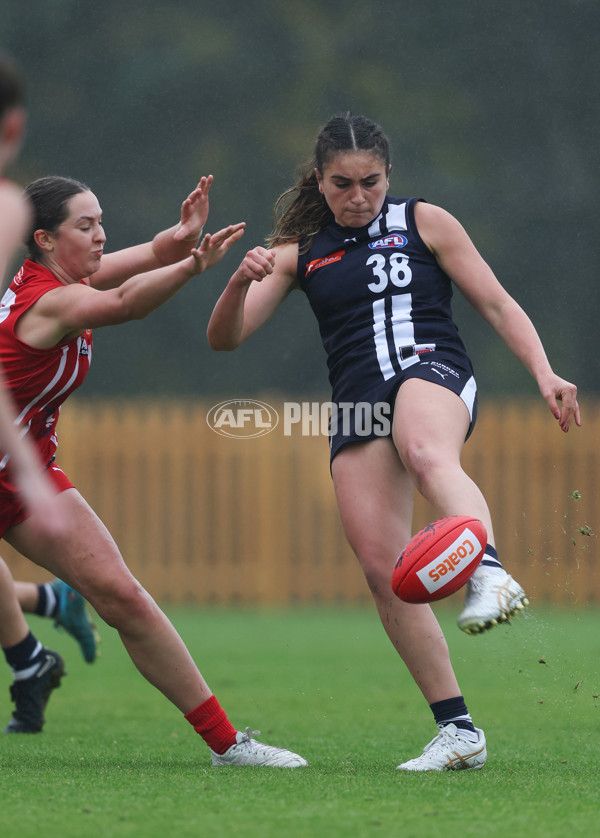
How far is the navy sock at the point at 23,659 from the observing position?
519 centimetres

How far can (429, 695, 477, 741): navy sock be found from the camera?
4164 mm

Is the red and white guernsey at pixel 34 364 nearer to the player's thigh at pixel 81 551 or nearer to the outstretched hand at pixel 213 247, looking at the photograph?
the player's thigh at pixel 81 551

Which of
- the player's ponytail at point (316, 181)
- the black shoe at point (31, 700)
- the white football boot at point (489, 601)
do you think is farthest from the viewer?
the black shoe at point (31, 700)

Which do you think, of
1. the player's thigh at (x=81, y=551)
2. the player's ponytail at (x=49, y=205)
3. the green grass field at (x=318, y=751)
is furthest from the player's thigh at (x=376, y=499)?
the player's ponytail at (x=49, y=205)

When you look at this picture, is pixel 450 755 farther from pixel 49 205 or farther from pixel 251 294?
pixel 49 205

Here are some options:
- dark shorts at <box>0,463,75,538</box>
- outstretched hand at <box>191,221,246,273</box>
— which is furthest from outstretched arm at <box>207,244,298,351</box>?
dark shorts at <box>0,463,75,538</box>

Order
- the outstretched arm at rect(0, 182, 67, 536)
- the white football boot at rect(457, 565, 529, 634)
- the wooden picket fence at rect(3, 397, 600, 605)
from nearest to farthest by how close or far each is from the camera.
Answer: the outstretched arm at rect(0, 182, 67, 536) → the white football boot at rect(457, 565, 529, 634) → the wooden picket fence at rect(3, 397, 600, 605)

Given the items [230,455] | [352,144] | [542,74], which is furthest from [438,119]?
[352,144]

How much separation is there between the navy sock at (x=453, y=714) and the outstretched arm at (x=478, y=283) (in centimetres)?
103

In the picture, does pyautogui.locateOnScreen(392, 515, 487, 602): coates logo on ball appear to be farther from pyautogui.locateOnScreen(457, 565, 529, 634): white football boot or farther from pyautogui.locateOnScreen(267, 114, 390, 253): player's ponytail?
pyautogui.locateOnScreen(267, 114, 390, 253): player's ponytail

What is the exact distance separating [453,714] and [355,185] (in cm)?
188

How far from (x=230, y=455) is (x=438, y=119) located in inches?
247

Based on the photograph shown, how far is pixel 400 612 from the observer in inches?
166

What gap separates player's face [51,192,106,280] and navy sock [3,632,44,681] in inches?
69.3
